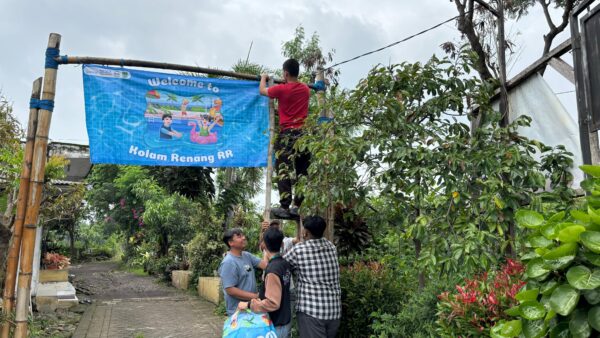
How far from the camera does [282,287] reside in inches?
156

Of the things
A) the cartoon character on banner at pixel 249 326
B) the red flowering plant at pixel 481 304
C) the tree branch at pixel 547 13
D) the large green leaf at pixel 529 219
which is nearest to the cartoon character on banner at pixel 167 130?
the cartoon character on banner at pixel 249 326

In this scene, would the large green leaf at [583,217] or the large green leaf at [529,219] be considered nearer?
the large green leaf at [583,217]

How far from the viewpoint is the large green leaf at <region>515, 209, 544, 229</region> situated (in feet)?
7.27

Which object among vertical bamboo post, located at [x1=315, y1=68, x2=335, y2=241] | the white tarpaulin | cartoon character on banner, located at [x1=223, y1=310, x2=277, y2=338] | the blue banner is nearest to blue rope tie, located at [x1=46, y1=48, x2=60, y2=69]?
the blue banner

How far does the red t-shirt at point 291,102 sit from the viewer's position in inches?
216

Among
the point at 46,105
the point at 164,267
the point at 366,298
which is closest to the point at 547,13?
the point at 366,298

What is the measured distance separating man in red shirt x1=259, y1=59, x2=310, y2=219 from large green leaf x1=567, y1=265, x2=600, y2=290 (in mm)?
3684

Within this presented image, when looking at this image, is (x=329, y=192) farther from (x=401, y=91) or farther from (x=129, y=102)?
(x=129, y=102)

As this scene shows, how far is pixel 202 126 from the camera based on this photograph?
574 centimetres

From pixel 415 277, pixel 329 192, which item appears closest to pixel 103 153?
pixel 329 192

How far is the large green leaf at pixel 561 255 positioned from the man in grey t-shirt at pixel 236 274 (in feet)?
9.13

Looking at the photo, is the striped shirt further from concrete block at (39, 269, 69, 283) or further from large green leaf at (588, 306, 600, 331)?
concrete block at (39, 269, 69, 283)

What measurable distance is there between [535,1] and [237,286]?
12.7 m

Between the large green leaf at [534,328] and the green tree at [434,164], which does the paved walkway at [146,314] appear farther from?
the large green leaf at [534,328]
